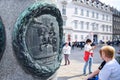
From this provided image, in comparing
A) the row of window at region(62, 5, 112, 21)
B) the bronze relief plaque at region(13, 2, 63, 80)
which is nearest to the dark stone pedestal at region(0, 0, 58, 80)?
the bronze relief plaque at region(13, 2, 63, 80)

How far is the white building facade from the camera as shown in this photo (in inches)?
1753

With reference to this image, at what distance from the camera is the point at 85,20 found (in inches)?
2056

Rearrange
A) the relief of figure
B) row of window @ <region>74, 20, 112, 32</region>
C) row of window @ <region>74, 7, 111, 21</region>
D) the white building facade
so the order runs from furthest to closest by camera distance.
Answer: row of window @ <region>74, 7, 111, 21</region> < row of window @ <region>74, 20, 112, 32</region> < the white building facade < the relief of figure

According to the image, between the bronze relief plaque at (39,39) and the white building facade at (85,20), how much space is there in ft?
109

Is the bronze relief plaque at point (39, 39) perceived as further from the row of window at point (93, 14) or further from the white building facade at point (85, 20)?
the row of window at point (93, 14)

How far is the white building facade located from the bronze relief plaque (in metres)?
33.2

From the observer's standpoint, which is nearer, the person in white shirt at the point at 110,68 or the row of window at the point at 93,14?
the person in white shirt at the point at 110,68

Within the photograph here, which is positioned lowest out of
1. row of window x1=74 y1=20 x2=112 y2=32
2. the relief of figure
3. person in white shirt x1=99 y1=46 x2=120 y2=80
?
person in white shirt x1=99 y1=46 x2=120 y2=80

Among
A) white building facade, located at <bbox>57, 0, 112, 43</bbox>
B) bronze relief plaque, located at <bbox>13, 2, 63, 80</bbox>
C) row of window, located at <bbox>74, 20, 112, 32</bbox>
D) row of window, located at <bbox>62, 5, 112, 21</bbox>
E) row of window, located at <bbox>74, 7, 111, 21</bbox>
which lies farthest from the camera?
row of window, located at <bbox>74, 7, 111, 21</bbox>

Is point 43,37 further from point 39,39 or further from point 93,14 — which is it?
point 93,14

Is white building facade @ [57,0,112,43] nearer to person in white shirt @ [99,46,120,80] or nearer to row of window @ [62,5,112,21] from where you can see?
row of window @ [62,5,112,21]

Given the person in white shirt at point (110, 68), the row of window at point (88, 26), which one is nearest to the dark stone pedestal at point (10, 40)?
the person in white shirt at point (110, 68)

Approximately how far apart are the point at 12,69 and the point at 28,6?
77 cm

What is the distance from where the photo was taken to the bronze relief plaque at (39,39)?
2.83 metres
